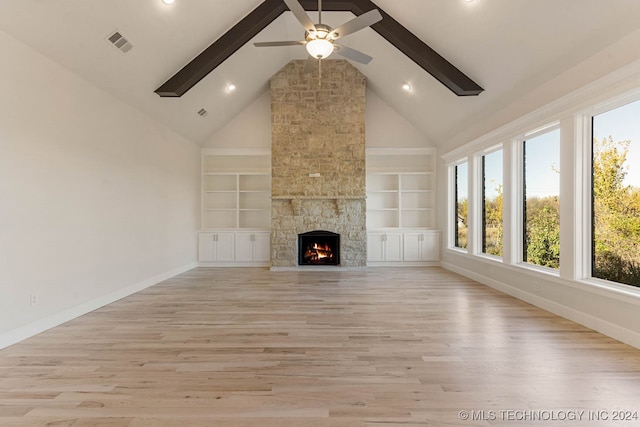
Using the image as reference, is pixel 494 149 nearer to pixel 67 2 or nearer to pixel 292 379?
pixel 292 379

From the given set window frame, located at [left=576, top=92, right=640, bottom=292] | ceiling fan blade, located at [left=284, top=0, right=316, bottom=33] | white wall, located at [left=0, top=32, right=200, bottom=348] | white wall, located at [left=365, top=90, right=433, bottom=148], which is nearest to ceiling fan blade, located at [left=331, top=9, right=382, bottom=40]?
ceiling fan blade, located at [left=284, top=0, right=316, bottom=33]

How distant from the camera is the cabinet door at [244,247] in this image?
7656 mm

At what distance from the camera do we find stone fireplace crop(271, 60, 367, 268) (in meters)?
7.38

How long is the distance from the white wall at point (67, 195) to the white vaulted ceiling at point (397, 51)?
319mm

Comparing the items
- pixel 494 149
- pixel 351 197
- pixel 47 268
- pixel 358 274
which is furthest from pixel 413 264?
pixel 47 268

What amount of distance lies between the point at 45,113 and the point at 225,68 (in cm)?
307

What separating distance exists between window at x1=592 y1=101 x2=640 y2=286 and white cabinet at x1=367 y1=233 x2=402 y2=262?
425cm

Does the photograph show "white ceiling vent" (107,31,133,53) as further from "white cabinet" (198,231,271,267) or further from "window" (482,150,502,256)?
"window" (482,150,502,256)

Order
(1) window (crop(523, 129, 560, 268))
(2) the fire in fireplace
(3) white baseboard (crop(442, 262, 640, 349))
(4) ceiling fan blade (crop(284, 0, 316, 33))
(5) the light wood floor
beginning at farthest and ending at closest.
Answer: (2) the fire in fireplace, (1) window (crop(523, 129, 560, 268)), (4) ceiling fan blade (crop(284, 0, 316, 33)), (3) white baseboard (crop(442, 262, 640, 349)), (5) the light wood floor

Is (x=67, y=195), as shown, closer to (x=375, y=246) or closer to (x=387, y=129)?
(x=375, y=246)

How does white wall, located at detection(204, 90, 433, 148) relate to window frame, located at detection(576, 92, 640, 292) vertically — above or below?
above

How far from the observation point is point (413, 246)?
25.0ft

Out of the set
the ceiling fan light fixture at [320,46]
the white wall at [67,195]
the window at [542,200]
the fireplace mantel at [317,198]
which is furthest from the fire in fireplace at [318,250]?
the ceiling fan light fixture at [320,46]

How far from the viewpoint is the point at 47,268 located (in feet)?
11.2
